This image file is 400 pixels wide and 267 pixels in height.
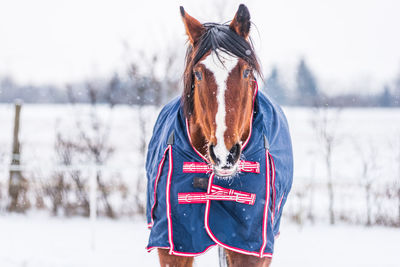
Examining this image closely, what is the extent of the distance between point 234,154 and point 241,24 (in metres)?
0.75

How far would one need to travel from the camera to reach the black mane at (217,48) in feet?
6.42

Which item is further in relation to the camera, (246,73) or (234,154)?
(246,73)

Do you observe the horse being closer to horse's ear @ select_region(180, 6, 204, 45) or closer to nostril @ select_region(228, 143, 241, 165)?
horse's ear @ select_region(180, 6, 204, 45)

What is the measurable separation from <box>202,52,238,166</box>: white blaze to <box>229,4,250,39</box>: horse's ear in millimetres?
266

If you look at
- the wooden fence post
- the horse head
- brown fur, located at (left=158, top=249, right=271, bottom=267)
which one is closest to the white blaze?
the horse head

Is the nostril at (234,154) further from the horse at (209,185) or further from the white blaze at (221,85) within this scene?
the horse at (209,185)

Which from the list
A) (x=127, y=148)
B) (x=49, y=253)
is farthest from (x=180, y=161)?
(x=127, y=148)

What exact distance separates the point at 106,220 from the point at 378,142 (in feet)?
17.3

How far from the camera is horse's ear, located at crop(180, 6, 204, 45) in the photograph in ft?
6.97

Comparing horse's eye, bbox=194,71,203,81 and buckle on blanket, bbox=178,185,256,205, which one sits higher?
horse's eye, bbox=194,71,203,81

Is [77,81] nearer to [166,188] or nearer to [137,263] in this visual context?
[137,263]

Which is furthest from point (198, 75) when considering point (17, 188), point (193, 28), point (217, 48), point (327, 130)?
point (17, 188)

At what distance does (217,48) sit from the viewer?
1.93m

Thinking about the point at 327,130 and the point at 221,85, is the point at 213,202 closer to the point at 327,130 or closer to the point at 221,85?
the point at 221,85
